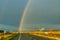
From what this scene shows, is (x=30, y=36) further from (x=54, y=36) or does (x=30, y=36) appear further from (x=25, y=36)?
(x=54, y=36)

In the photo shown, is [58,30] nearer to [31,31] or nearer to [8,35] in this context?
[31,31]

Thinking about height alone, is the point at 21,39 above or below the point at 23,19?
below

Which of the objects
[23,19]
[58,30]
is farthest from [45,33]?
[23,19]

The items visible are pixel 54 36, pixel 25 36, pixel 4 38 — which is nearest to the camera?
pixel 4 38

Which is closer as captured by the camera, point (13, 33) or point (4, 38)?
point (4, 38)

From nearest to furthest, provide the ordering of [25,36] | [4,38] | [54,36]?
[4,38] → [54,36] → [25,36]

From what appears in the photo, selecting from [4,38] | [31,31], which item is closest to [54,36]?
[31,31]

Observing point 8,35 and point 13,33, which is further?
point 13,33

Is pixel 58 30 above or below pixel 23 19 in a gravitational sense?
below
